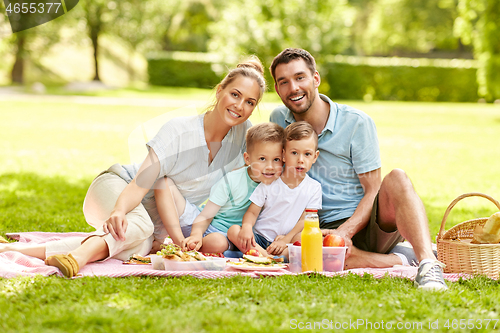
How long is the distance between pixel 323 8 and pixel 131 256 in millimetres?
20306

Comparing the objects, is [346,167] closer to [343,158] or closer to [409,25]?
[343,158]

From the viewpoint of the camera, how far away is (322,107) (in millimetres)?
3781

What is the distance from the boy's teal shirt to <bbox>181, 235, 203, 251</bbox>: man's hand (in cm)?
25

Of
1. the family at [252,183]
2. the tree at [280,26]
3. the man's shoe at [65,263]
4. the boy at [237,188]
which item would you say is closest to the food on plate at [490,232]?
the family at [252,183]

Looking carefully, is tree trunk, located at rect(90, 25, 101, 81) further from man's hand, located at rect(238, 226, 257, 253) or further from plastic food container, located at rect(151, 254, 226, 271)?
plastic food container, located at rect(151, 254, 226, 271)

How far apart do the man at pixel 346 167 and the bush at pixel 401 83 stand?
70.3ft

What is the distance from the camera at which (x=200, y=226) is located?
3.53 metres

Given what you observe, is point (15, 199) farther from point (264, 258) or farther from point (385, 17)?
point (385, 17)

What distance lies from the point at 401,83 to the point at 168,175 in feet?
79.0

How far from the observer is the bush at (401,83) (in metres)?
24.9

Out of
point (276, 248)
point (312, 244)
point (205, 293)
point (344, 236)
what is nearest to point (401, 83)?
point (344, 236)

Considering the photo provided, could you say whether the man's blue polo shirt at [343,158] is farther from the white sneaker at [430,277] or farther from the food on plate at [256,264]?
the white sneaker at [430,277]

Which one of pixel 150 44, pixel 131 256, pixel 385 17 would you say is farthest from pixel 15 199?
pixel 385 17

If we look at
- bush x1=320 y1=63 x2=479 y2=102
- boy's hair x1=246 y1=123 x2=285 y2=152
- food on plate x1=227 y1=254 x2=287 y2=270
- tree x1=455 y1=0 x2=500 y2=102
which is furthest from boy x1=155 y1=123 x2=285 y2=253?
bush x1=320 y1=63 x2=479 y2=102
